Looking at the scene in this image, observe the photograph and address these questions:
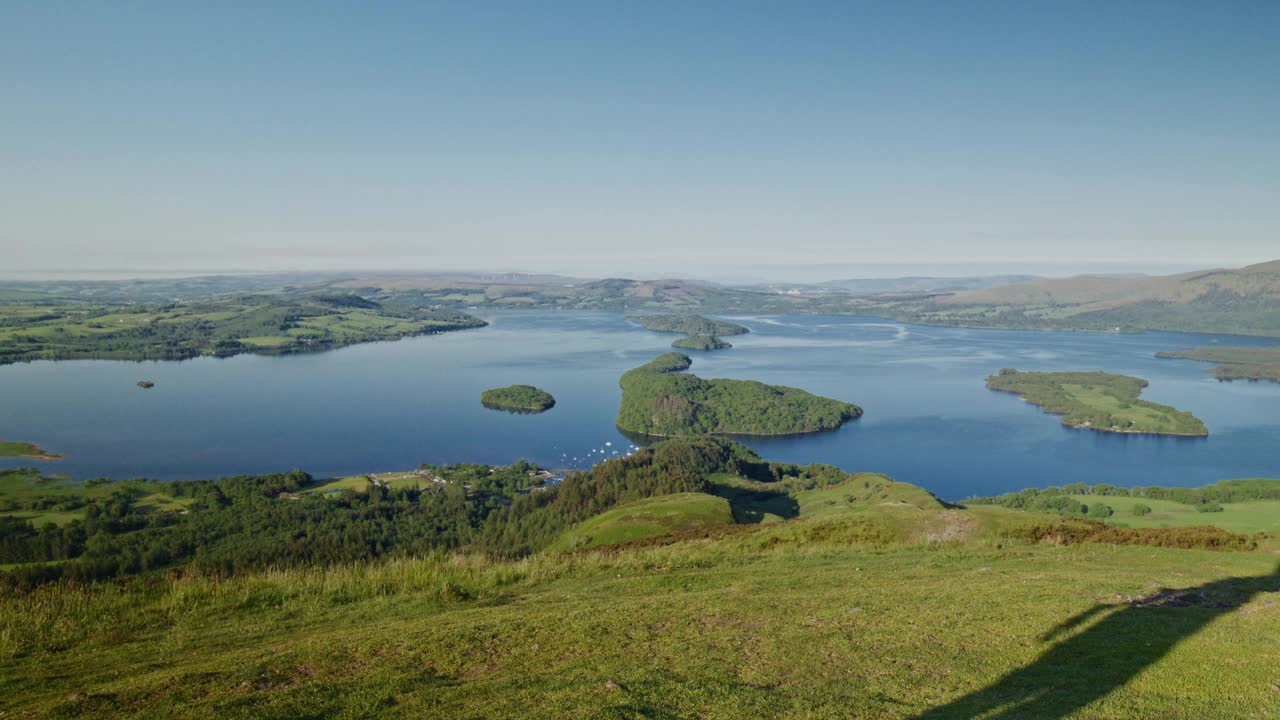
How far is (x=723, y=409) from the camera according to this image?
15362cm

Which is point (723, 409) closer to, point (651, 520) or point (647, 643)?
point (651, 520)

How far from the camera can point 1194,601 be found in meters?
12.2

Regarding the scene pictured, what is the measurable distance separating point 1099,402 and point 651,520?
468 feet

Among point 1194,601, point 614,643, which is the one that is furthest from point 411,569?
point 1194,601

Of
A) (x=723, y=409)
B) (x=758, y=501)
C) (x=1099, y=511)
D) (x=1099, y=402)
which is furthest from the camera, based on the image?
(x=723, y=409)

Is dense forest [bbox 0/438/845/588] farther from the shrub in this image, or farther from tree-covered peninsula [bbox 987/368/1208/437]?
tree-covered peninsula [bbox 987/368/1208/437]

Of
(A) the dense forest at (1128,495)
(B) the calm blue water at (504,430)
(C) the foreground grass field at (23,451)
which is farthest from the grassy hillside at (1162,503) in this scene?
(C) the foreground grass field at (23,451)

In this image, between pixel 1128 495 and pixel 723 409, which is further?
pixel 723 409

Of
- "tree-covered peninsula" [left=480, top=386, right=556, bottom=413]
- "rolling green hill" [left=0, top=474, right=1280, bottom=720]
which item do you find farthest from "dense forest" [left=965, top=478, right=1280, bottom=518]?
"tree-covered peninsula" [left=480, top=386, right=556, bottom=413]

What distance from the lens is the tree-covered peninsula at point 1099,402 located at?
134 meters

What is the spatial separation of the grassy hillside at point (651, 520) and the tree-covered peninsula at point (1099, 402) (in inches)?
4680

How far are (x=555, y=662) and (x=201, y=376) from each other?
709ft

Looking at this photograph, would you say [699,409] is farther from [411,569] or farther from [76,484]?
[411,569]

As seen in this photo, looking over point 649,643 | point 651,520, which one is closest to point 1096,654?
point 649,643
